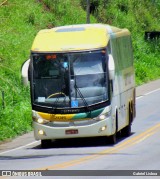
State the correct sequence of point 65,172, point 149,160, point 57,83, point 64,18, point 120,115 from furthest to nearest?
point 64,18 → point 120,115 → point 57,83 → point 149,160 → point 65,172

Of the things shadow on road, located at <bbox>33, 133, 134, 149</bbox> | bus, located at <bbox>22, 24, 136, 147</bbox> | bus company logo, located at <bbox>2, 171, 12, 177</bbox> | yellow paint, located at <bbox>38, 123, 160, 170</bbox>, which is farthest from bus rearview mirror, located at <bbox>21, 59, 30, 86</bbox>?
bus company logo, located at <bbox>2, 171, 12, 177</bbox>

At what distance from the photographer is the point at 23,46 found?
4191cm

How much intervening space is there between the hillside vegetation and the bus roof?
1.24 m

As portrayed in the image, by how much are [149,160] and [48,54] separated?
5.60m

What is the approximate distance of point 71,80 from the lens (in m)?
24.3

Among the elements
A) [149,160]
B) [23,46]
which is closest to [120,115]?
[149,160]

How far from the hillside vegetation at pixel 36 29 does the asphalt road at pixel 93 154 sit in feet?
6.55

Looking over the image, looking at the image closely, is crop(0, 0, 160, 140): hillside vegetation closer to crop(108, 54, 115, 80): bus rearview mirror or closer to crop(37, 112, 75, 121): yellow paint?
crop(37, 112, 75, 121): yellow paint

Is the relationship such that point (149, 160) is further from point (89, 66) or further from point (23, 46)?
point (23, 46)

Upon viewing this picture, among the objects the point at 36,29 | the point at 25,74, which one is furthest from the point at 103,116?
the point at 36,29

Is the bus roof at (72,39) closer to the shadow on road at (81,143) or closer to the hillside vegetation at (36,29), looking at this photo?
the hillside vegetation at (36,29)

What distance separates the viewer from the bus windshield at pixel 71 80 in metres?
24.2

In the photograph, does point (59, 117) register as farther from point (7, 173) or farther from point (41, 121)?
point (7, 173)

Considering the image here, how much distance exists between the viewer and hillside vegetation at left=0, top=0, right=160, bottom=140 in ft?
102
